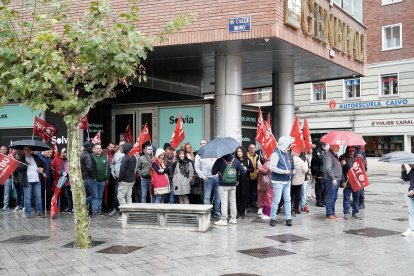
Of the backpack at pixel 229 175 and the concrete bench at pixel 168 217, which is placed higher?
the backpack at pixel 229 175

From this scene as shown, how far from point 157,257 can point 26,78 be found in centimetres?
358

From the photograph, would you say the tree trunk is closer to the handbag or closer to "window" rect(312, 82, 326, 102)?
the handbag

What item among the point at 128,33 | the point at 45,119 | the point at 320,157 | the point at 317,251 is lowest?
the point at 317,251

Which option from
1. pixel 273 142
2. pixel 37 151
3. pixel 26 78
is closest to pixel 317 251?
pixel 273 142

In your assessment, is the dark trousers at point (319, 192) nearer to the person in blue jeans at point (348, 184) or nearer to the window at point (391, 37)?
the person in blue jeans at point (348, 184)

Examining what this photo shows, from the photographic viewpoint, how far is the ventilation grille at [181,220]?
1016 cm

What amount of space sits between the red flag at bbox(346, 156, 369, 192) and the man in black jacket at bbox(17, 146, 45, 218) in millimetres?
7666

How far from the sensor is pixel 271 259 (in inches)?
306

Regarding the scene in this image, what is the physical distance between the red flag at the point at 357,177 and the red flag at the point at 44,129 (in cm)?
816

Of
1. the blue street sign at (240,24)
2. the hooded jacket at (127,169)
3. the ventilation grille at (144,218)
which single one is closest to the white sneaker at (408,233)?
the ventilation grille at (144,218)

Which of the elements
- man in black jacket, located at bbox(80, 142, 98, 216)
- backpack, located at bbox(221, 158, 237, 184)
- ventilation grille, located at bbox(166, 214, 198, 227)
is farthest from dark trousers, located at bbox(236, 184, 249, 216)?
man in black jacket, located at bbox(80, 142, 98, 216)

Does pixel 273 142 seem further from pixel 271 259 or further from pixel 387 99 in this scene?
pixel 387 99

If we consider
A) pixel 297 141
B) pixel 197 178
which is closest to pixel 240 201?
pixel 197 178

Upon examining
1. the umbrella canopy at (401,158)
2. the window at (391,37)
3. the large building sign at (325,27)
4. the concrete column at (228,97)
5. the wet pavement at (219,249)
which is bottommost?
the wet pavement at (219,249)
